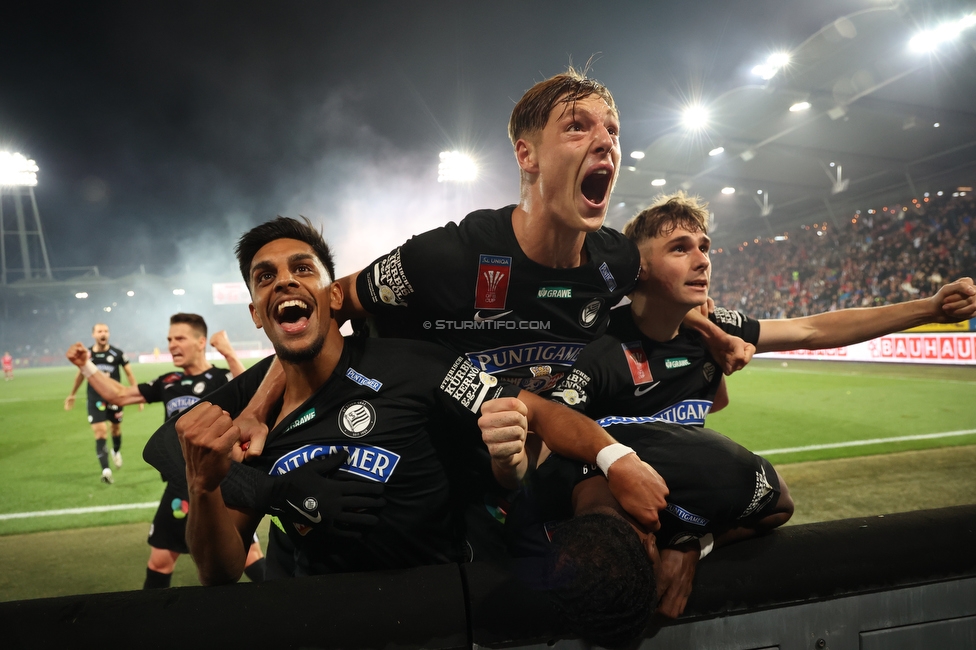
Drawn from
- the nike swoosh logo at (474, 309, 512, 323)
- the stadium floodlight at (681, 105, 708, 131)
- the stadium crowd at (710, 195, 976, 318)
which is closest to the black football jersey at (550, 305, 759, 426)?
the nike swoosh logo at (474, 309, 512, 323)

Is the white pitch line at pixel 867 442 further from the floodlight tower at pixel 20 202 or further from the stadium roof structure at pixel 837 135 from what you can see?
the floodlight tower at pixel 20 202

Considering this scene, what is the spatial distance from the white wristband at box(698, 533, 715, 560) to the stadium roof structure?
1611 cm

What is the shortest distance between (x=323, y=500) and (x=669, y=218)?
6.77ft

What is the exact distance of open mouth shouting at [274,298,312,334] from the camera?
1.96 meters

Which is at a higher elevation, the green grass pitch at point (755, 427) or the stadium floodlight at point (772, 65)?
the stadium floodlight at point (772, 65)

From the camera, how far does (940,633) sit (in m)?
1.56

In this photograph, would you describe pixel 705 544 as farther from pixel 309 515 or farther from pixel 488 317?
pixel 488 317

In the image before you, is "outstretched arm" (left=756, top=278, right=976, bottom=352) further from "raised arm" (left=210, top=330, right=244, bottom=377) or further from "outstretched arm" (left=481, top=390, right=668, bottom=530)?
"raised arm" (left=210, top=330, right=244, bottom=377)

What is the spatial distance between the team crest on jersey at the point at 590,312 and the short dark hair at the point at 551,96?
831 millimetres

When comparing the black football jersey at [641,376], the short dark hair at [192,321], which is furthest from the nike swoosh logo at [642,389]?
the short dark hair at [192,321]

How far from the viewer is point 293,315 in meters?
2.04

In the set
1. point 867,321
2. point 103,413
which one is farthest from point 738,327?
point 103,413

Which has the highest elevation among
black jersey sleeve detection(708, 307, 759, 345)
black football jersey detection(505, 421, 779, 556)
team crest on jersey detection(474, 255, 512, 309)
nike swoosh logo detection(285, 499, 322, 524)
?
team crest on jersey detection(474, 255, 512, 309)

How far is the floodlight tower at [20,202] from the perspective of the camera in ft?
85.0
